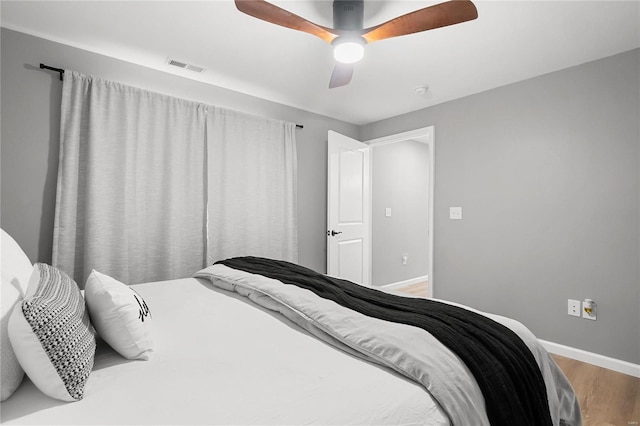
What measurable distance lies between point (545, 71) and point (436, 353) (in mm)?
2984

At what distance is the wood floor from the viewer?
6.28 feet

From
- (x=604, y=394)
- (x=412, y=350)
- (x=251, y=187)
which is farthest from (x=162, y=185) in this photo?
(x=604, y=394)

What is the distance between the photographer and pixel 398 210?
5.15m

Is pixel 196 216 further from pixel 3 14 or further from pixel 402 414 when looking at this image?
pixel 402 414

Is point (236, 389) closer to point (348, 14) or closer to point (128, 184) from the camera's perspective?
point (348, 14)

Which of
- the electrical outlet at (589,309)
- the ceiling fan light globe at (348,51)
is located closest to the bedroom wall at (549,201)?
the electrical outlet at (589,309)

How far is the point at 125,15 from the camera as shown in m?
2.16

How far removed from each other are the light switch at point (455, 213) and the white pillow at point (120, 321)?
3.18 meters

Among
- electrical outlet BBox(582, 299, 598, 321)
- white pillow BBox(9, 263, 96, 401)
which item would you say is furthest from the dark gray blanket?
electrical outlet BBox(582, 299, 598, 321)

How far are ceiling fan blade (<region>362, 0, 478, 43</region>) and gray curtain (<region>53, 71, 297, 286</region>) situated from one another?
1873 millimetres

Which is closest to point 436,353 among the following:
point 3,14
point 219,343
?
point 219,343

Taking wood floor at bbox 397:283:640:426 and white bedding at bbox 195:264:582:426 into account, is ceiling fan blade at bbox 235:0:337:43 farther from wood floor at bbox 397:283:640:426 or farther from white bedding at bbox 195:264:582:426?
wood floor at bbox 397:283:640:426

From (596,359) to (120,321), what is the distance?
336 cm

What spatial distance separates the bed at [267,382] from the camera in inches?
31.5
